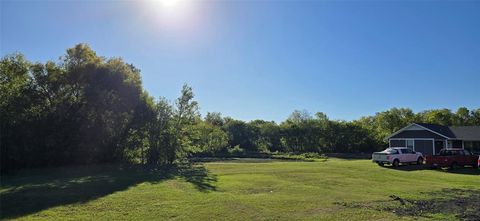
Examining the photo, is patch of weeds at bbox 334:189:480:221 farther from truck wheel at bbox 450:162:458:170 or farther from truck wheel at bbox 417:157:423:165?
truck wheel at bbox 417:157:423:165

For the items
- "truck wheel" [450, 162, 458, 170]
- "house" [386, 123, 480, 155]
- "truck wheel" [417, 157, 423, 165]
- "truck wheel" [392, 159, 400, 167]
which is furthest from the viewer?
"house" [386, 123, 480, 155]

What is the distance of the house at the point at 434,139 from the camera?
1382 inches

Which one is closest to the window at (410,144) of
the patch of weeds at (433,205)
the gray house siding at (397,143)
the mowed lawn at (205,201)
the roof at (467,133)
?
the gray house siding at (397,143)

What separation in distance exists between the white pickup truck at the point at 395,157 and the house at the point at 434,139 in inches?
190

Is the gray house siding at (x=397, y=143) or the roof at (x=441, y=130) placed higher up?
the roof at (x=441, y=130)

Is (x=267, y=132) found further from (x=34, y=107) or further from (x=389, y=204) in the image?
(x=389, y=204)

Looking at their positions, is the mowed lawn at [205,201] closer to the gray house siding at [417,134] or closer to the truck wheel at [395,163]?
the truck wheel at [395,163]

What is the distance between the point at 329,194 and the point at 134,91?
66.5 ft

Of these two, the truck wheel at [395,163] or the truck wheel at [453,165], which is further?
the truck wheel at [395,163]

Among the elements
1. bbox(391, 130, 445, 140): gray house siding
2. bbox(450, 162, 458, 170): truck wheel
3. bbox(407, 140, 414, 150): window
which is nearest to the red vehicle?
bbox(450, 162, 458, 170): truck wheel

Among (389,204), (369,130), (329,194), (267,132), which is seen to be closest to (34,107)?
(329,194)

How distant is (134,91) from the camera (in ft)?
98.1

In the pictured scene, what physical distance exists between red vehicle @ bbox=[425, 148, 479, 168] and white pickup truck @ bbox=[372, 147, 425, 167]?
1750 mm

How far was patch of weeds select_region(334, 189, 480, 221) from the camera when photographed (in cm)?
1037
